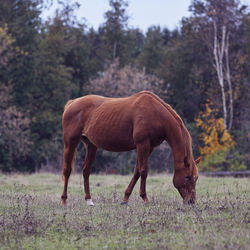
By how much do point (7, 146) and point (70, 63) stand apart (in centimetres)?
1162

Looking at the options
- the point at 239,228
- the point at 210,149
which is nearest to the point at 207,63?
the point at 210,149

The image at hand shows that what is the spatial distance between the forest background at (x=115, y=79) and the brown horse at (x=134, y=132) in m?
17.8

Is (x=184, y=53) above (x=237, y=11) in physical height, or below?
below

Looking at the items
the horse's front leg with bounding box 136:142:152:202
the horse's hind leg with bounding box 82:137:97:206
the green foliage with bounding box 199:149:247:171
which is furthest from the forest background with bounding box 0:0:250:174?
the horse's front leg with bounding box 136:142:152:202

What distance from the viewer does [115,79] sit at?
3222 cm

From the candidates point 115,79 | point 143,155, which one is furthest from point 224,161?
point 143,155

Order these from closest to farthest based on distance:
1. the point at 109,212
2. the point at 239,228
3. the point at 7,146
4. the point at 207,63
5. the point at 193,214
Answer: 1. the point at 239,228
2. the point at 193,214
3. the point at 109,212
4. the point at 7,146
5. the point at 207,63

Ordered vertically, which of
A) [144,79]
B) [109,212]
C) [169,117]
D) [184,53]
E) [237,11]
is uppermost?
[237,11]

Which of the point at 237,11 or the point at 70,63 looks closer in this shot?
the point at 237,11

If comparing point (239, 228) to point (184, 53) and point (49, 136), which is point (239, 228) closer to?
point (49, 136)

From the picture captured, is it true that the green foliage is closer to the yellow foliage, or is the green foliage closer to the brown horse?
the yellow foliage

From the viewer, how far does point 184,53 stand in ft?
116

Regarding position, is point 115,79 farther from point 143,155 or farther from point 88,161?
point 143,155

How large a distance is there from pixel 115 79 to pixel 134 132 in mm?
24465
